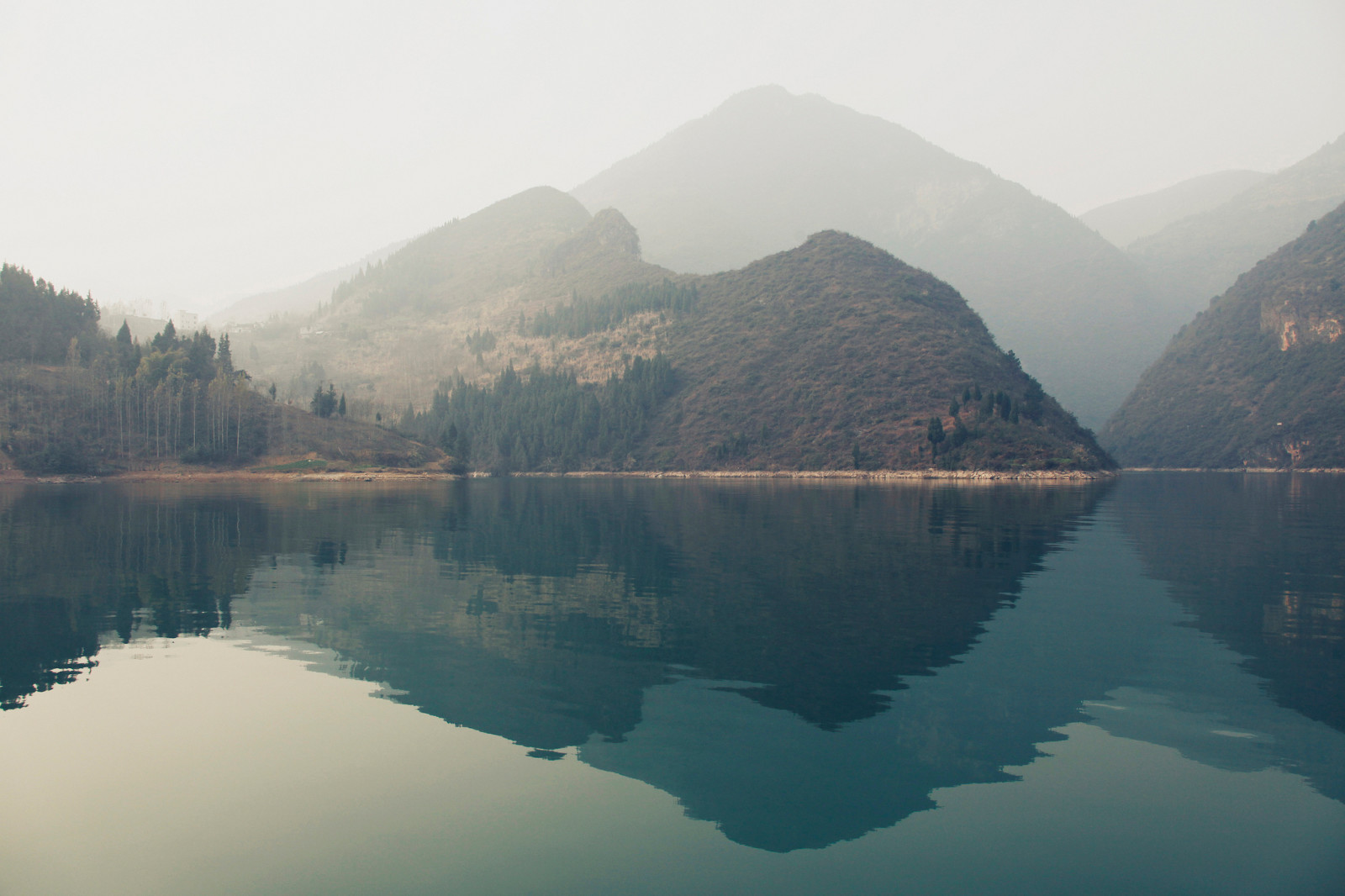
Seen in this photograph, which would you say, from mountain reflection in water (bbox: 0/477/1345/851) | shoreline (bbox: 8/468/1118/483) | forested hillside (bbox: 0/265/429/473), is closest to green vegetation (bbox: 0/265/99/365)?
forested hillside (bbox: 0/265/429/473)

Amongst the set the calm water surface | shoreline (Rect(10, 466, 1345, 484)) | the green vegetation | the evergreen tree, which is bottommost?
the calm water surface

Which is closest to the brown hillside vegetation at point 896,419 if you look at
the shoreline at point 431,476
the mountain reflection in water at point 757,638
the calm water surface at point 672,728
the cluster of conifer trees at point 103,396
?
the shoreline at point 431,476

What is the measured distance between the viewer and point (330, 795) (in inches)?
505

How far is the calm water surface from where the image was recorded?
10867mm

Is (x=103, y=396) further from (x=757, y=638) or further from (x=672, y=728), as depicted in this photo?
(x=672, y=728)

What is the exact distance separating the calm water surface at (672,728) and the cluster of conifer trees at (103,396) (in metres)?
140

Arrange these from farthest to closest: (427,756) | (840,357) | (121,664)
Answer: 1. (840,357)
2. (121,664)
3. (427,756)

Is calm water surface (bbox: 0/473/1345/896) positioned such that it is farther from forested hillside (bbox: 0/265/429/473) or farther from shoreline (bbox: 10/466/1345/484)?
forested hillside (bbox: 0/265/429/473)

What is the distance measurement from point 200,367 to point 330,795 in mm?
201839

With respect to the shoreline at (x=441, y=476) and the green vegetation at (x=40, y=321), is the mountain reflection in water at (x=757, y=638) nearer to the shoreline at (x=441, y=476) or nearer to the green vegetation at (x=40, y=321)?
the shoreline at (x=441, y=476)

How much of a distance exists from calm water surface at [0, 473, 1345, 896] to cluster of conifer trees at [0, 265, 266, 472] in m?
140

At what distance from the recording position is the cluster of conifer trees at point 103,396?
146375 mm

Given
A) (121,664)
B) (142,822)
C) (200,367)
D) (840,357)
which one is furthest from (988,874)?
(200,367)

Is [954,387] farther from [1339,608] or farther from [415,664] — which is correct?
[415,664]
